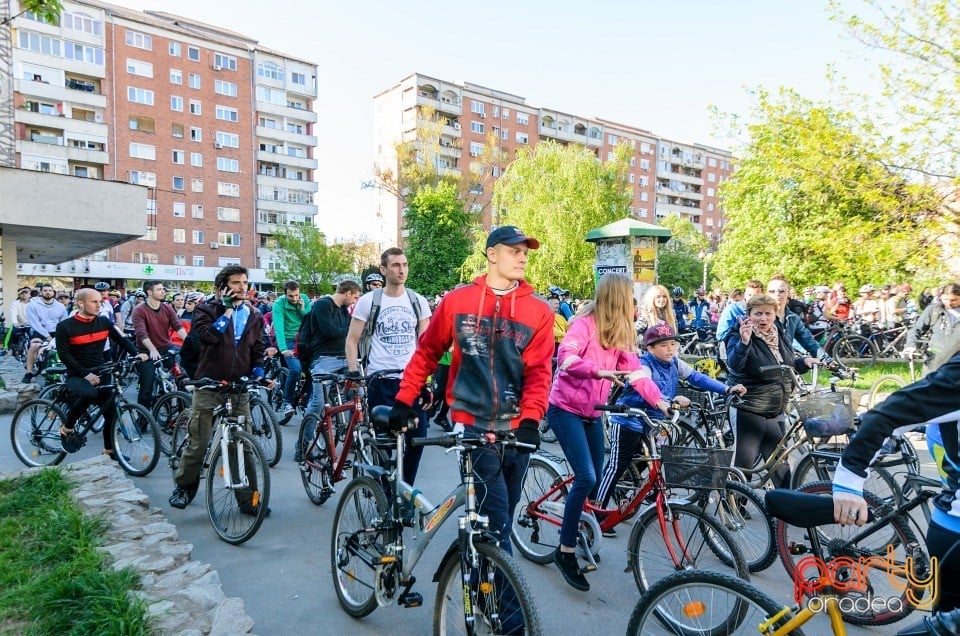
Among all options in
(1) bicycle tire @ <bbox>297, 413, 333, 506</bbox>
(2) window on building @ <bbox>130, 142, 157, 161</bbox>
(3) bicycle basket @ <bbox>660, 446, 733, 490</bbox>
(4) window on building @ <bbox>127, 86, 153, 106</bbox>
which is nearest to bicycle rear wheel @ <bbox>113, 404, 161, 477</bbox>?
(1) bicycle tire @ <bbox>297, 413, 333, 506</bbox>

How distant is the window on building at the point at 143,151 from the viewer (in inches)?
1981

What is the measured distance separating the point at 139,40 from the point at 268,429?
184ft

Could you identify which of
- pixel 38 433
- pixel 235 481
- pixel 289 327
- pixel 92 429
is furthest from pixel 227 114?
pixel 235 481

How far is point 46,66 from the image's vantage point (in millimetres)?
45500

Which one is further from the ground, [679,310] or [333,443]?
[679,310]

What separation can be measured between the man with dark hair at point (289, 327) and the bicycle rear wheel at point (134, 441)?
2359 millimetres

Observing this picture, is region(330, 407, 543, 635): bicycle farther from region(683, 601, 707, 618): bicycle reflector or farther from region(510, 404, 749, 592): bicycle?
region(510, 404, 749, 592): bicycle

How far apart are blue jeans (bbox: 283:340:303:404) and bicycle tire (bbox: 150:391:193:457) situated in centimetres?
159

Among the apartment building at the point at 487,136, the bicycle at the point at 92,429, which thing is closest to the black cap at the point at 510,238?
the bicycle at the point at 92,429

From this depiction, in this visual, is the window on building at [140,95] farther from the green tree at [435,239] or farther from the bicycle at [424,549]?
the bicycle at [424,549]

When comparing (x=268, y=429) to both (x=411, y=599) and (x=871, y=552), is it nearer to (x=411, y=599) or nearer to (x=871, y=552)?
(x=411, y=599)

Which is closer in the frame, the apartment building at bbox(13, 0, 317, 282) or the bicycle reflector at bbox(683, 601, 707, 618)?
the bicycle reflector at bbox(683, 601, 707, 618)

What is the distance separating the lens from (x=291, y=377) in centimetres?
925

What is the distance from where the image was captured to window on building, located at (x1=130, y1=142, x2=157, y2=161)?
165ft
